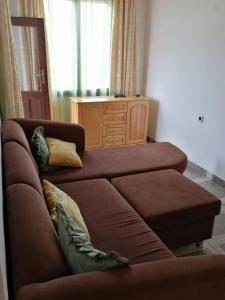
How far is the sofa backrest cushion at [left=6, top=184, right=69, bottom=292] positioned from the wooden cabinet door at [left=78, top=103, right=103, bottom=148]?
105 inches

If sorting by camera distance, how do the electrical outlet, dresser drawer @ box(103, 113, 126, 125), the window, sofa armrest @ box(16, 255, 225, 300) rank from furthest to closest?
dresser drawer @ box(103, 113, 126, 125)
the window
the electrical outlet
sofa armrest @ box(16, 255, 225, 300)

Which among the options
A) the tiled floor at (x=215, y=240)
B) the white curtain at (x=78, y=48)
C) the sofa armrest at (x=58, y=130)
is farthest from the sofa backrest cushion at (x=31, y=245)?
the white curtain at (x=78, y=48)

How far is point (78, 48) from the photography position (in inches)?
161

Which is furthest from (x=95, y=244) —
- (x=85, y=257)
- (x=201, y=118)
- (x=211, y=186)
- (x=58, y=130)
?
(x=201, y=118)

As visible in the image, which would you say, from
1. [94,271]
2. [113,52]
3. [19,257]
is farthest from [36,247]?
[113,52]

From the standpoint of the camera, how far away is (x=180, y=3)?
360cm

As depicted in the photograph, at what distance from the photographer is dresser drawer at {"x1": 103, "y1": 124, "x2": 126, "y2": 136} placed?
421 cm

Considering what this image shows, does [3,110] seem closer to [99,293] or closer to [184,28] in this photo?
[184,28]

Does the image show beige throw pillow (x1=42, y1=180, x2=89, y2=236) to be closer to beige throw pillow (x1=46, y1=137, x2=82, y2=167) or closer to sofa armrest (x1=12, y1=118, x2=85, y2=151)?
beige throw pillow (x1=46, y1=137, x2=82, y2=167)

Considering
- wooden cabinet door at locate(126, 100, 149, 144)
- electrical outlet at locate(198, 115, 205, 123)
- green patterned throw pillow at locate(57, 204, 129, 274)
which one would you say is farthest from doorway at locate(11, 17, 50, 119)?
green patterned throw pillow at locate(57, 204, 129, 274)

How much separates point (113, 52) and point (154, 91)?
0.90 m

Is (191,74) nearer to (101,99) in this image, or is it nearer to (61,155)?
(101,99)

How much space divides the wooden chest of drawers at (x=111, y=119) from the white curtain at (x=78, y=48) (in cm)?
27

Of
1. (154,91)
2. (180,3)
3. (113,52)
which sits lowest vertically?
(154,91)
